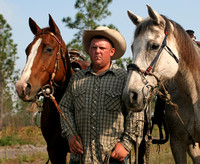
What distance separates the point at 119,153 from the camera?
230cm

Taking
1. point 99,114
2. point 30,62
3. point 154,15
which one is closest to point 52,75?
point 30,62

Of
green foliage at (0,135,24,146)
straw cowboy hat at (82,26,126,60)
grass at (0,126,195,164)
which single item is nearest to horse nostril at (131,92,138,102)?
straw cowboy hat at (82,26,126,60)

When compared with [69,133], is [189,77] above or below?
above

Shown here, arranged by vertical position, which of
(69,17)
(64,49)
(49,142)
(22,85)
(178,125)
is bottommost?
(49,142)

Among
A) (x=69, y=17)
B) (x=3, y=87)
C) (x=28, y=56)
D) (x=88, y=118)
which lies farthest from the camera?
(x=3, y=87)

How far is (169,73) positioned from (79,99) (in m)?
1.00

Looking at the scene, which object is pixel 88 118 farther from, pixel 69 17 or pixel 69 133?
pixel 69 17

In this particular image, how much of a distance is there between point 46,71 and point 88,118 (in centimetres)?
80

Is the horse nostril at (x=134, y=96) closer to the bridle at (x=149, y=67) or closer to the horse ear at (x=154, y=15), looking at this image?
the bridle at (x=149, y=67)


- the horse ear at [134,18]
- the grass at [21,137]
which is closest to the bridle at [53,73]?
the horse ear at [134,18]

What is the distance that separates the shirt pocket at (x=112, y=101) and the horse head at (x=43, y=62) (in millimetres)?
797

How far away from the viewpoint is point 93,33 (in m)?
2.82

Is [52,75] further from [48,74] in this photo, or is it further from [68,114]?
[68,114]

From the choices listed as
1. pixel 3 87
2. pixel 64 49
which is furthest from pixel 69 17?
pixel 64 49
